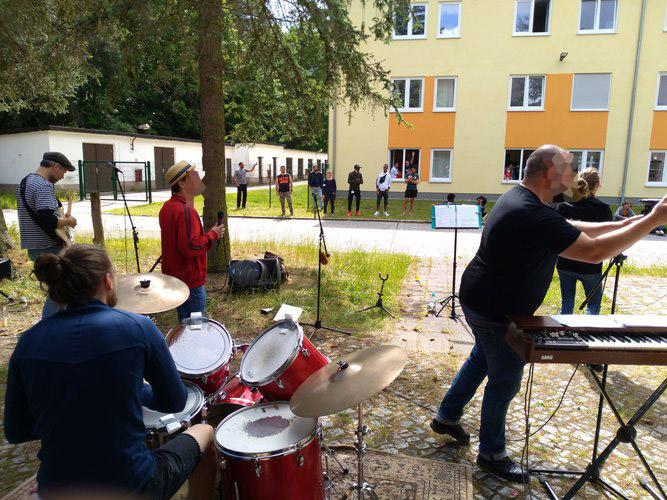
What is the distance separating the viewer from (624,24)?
66.8 feet

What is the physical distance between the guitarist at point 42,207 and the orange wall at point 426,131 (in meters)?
18.9

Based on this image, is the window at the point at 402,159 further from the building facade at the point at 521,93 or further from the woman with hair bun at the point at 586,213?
the woman with hair bun at the point at 586,213

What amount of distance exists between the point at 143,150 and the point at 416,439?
1057 inches

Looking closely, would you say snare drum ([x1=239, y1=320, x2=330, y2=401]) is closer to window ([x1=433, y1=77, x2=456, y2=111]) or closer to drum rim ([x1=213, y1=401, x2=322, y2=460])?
drum rim ([x1=213, y1=401, x2=322, y2=460])

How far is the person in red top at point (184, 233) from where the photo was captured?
13.5 feet

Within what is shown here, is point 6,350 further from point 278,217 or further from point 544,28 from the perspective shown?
point 544,28

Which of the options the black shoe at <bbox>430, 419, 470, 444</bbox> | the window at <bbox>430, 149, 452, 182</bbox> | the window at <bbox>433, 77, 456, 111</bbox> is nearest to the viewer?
the black shoe at <bbox>430, 419, 470, 444</bbox>

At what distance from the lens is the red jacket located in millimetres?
4109

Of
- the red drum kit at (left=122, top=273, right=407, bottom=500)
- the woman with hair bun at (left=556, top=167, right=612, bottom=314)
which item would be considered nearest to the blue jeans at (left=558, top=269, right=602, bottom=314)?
the woman with hair bun at (left=556, top=167, right=612, bottom=314)

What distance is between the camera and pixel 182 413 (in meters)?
2.62

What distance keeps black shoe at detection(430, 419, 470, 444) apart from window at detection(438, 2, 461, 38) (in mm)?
21361

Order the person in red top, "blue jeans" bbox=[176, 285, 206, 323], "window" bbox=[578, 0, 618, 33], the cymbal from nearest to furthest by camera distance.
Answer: the cymbal
the person in red top
"blue jeans" bbox=[176, 285, 206, 323]
"window" bbox=[578, 0, 618, 33]

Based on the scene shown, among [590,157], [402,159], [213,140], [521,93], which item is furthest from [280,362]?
[590,157]

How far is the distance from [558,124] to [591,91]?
72.0 inches
